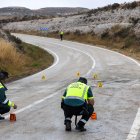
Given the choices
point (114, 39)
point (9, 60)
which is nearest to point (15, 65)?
point (9, 60)

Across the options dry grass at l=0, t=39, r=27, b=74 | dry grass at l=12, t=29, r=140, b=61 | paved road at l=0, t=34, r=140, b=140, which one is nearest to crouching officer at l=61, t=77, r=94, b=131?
paved road at l=0, t=34, r=140, b=140

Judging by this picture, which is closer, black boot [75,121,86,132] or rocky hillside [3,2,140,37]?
black boot [75,121,86,132]

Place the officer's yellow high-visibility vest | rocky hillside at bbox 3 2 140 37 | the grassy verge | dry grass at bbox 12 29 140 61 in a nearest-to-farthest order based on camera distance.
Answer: the officer's yellow high-visibility vest → the grassy verge → dry grass at bbox 12 29 140 61 → rocky hillside at bbox 3 2 140 37

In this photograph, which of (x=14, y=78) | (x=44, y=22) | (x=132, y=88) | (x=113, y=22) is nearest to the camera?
(x=132, y=88)

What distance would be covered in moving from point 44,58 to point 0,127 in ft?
89.6

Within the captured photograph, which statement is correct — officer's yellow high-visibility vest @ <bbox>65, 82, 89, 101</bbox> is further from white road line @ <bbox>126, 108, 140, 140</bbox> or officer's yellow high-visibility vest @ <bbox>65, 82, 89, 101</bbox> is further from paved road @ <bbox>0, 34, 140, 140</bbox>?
white road line @ <bbox>126, 108, 140, 140</bbox>

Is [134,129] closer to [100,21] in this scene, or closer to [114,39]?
[114,39]

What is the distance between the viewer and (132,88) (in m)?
18.1

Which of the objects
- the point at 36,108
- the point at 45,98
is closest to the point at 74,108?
the point at 36,108

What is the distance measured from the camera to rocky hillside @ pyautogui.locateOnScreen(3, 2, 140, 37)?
58.0m

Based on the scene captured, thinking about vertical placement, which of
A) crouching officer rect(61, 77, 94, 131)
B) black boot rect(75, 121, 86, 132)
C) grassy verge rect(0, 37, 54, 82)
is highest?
crouching officer rect(61, 77, 94, 131)

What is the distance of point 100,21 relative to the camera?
2510 inches

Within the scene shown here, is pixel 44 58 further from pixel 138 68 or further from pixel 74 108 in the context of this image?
pixel 74 108

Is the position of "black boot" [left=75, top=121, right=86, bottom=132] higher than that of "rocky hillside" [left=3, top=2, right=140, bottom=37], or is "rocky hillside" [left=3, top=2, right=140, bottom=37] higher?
"black boot" [left=75, top=121, right=86, bottom=132]
